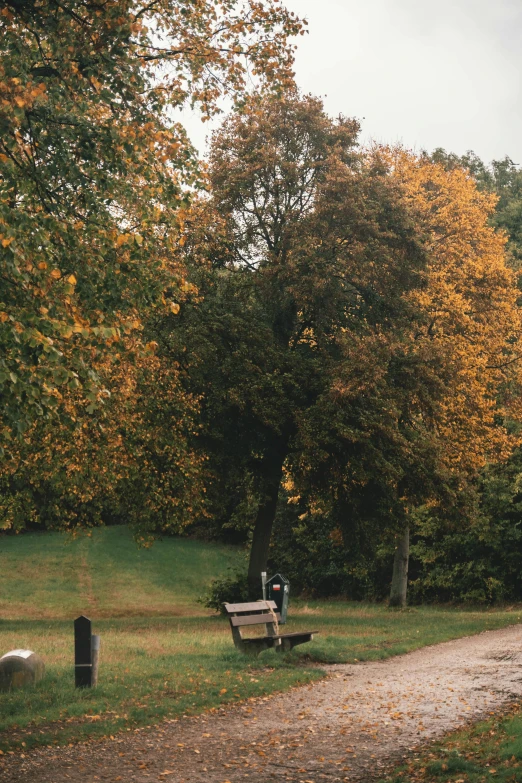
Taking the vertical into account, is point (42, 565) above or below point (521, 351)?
below

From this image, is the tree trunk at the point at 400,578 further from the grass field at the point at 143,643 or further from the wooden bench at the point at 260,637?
the wooden bench at the point at 260,637

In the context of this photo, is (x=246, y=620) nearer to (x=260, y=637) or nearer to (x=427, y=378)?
(x=260, y=637)

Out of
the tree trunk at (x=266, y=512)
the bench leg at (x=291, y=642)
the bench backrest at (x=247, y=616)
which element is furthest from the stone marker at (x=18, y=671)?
the tree trunk at (x=266, y=512)

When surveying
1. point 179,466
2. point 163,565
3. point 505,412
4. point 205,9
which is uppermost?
point 205,9

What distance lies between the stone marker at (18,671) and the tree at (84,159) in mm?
3184

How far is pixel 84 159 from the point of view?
1132 cm

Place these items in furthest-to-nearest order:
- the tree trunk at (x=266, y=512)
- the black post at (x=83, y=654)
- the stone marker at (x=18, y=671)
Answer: the tree trunk at (x=266, y=512) → the black post at (x=83, y=654) → the stone marker at (x=18, y=671)

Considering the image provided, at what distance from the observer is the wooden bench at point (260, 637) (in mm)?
13984

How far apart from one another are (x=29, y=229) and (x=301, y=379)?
13738 millimetres

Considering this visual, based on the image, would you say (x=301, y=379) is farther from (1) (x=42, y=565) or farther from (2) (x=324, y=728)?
(1) (x=42, y=565)

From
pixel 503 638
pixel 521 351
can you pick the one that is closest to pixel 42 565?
pixel 521 351

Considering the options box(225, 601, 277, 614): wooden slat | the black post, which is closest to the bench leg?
box(225, 601, 277, 614): wooden slat

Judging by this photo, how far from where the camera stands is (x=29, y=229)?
31.3 feet

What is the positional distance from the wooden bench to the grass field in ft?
0.59
